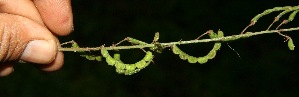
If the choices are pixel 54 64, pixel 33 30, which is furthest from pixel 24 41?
pixel 54 64

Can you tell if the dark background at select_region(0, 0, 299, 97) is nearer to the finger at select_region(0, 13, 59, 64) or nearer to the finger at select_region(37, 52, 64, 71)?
the finger at select_region(37, 52, 64, 71)

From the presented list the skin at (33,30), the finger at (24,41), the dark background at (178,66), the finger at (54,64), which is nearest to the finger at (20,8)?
the skin at (33,30)

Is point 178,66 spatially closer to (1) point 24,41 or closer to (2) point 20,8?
(2) point 20,8

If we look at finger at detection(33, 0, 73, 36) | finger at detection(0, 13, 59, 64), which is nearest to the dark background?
finger at detection(33, 0, 73, 36)

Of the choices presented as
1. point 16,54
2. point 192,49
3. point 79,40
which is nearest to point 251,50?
point 192,49

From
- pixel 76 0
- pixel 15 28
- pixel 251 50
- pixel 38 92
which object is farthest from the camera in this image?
pixel 76 0

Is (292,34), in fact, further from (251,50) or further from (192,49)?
(192,49)
